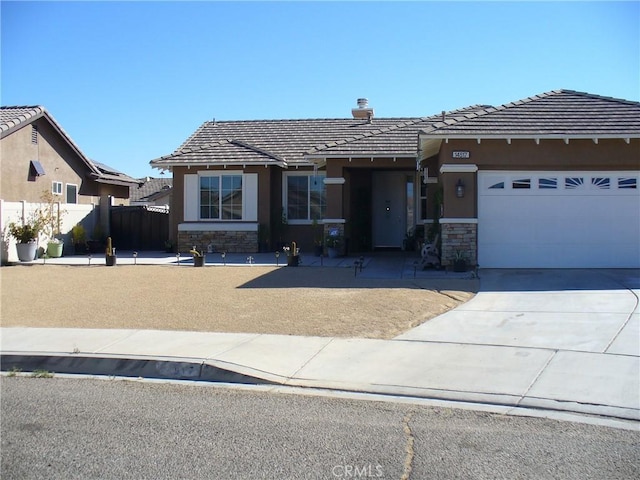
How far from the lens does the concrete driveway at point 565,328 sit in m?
6.72

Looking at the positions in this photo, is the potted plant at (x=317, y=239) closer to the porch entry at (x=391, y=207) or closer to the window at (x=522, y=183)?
the porch entry at (x=391, y=207)

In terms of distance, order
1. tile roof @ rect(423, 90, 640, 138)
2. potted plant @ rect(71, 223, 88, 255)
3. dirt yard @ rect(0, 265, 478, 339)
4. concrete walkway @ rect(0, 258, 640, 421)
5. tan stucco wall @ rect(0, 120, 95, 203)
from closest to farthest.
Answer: concrete walkway @ rect(0, 258, 640, 421) → dirt yard @ rect(0, 265, 478, 339) → tile roof @ rect(423, 90, 640, 138) → tan stucco wall @ rect(0, 120, 95, 203) → potted plant @ rect(71, 223, 88, 255)

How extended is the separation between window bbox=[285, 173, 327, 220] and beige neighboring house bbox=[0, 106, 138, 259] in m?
7.71

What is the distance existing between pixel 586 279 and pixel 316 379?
8.53 meters

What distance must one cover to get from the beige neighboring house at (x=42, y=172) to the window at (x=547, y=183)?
15459 millimetres

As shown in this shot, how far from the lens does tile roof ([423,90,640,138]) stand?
48.4 feet

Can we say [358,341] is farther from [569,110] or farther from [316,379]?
[569,110]

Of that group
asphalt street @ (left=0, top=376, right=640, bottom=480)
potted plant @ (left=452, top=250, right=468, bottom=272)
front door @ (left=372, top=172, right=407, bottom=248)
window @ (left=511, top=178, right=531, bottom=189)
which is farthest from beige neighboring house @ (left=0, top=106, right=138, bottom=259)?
asphalt street @ (left=0, top=376, right=640, bottom=480)

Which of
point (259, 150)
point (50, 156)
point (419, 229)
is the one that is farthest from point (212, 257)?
point (50, 156)

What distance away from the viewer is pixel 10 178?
843 inches

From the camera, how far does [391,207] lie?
23141 mm

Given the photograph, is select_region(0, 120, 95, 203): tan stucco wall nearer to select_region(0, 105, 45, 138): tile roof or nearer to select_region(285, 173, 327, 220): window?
select_region(0, 105, 45, 138): tile roof

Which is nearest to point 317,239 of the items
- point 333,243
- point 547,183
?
point 333,243

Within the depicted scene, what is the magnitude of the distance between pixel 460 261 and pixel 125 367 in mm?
9218
